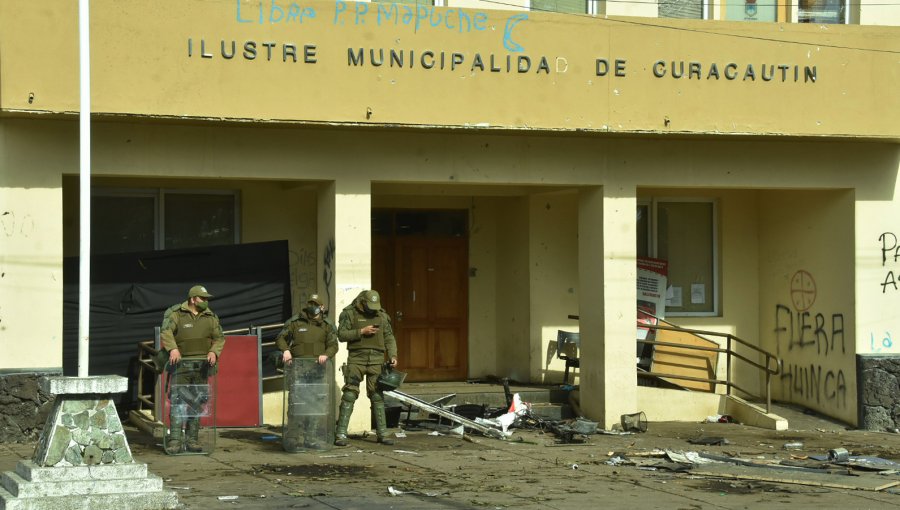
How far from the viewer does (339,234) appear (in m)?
14.1

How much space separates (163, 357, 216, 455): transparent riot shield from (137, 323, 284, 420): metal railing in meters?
1.32

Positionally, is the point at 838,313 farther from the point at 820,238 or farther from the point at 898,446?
the point at 898,446

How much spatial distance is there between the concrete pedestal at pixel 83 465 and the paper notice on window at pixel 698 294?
10.1 metres

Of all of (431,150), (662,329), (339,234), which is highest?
(431,150)

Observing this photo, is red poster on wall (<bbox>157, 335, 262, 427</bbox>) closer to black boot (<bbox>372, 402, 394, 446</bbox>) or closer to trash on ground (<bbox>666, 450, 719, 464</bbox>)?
black boot (<bbox>372, 402, 394, 446</bbox>)

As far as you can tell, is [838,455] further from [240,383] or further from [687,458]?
[240,383]

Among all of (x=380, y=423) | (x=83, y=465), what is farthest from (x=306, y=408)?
(x=83, y=465)

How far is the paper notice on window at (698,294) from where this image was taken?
1753cm

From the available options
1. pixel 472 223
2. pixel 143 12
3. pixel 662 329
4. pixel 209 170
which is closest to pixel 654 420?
pixel 662 329

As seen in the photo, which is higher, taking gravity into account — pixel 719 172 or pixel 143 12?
pixel 143 12

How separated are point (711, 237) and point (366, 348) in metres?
6.62

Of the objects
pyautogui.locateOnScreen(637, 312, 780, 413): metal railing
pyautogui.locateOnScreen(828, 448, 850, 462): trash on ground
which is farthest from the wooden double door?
pyautogui.locateOnScreen(828, 448, 850, 462): trash on ground

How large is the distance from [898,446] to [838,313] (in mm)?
2422

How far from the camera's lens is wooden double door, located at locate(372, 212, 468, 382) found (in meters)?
17.2
